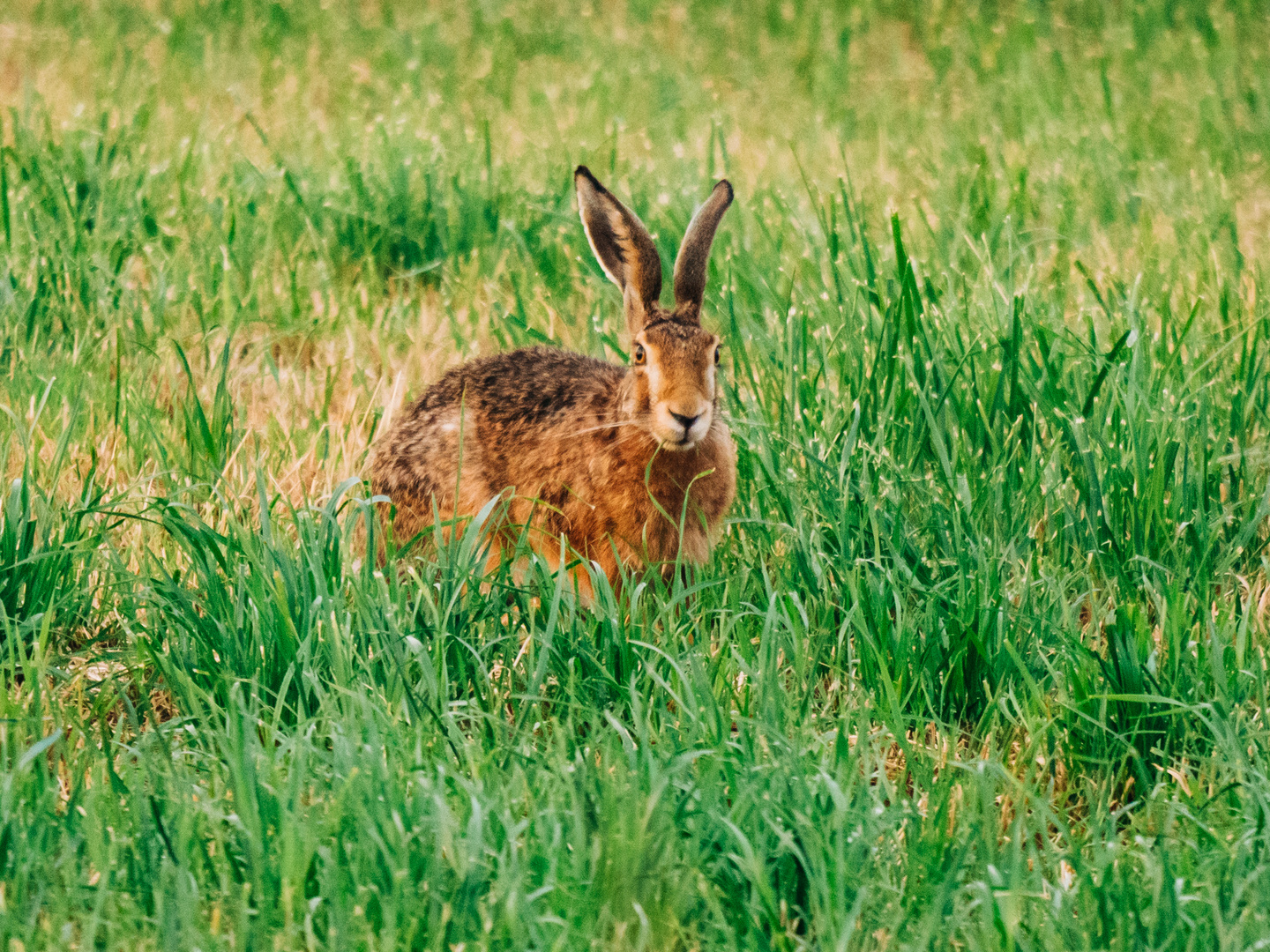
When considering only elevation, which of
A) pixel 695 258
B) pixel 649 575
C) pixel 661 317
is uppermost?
pixel 695 258

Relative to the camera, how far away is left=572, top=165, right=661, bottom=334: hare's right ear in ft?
11.6

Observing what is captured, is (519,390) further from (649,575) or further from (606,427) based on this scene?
(649,575)

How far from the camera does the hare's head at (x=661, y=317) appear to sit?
3.25m

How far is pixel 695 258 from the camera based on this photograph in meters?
3.64

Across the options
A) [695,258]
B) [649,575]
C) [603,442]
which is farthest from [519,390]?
[649,575]

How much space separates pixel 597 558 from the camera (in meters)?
3.54

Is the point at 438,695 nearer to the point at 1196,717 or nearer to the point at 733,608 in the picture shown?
the point at 733,608

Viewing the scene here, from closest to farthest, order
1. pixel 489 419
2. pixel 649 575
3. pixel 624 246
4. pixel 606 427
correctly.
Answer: pixel 649 575, pixel 606 427, pixel 624 246, pixel 489 419

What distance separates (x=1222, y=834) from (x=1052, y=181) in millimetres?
4051

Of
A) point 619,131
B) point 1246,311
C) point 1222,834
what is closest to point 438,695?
point 1222,834

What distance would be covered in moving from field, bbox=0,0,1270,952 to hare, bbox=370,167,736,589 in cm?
17

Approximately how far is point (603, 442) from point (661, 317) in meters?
0.34

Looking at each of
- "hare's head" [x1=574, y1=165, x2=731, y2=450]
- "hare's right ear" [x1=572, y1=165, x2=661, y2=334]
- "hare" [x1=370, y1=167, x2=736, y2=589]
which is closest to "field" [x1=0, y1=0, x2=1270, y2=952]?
"hare" [x1=370, y1=167, x2=736, y2=589]

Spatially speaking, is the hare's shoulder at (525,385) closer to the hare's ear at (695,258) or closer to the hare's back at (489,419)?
the hare's back at (489,419)
